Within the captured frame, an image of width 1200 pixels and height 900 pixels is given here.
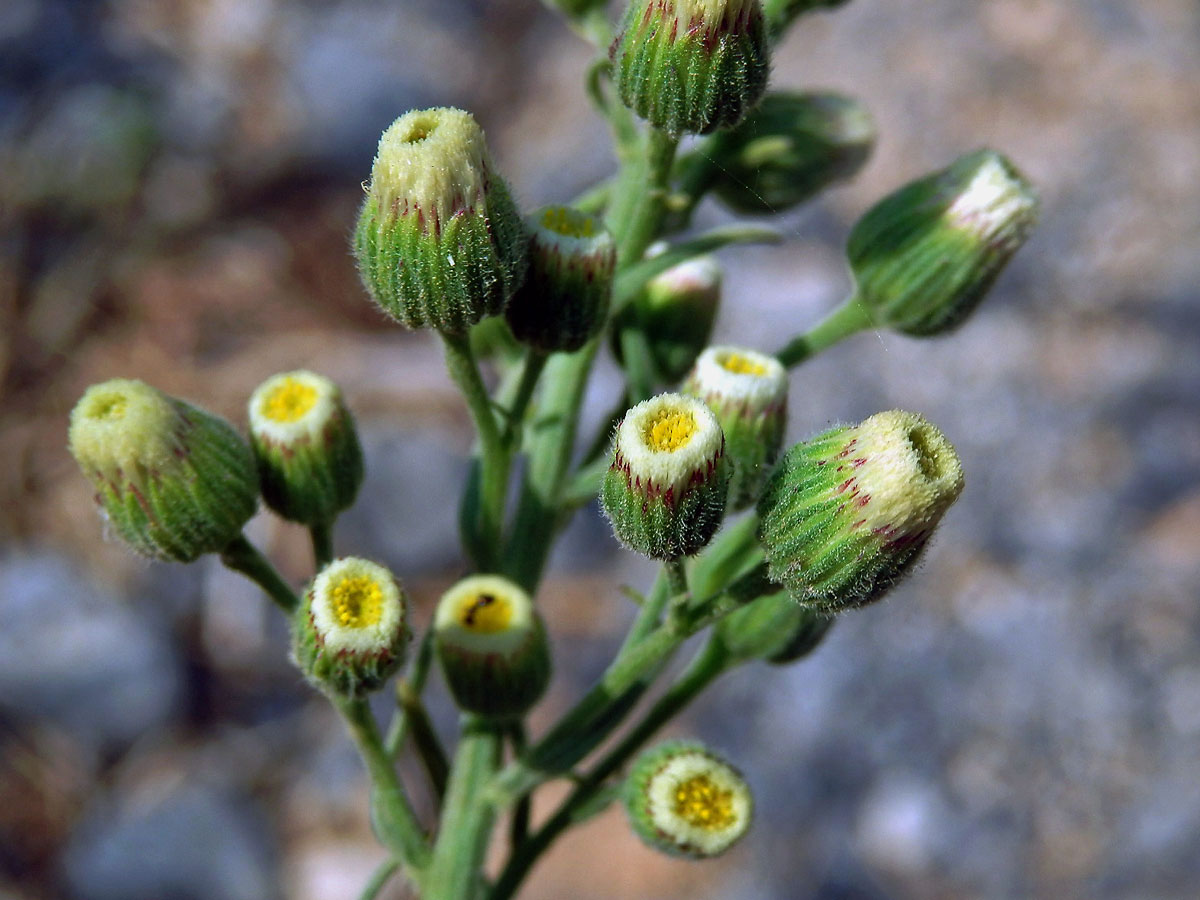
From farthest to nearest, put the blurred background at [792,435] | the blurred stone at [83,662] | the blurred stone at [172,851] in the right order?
the blurred stone at [83,662], the blurred stone at [172,851], the blurred background at [792,435]

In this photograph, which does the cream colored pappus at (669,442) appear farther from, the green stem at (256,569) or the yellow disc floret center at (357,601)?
the green stem at (256,569)

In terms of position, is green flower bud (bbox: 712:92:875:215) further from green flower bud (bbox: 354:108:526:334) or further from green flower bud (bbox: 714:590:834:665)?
green flower bud (bbox: 714:590:834:665)

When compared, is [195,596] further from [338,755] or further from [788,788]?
[788,788]

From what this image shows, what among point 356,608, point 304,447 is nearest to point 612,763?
point 356,608

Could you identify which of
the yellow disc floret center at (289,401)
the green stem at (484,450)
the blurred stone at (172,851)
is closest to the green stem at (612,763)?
the green stem at (484,450)

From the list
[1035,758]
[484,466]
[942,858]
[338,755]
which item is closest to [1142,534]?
[1035,758]
